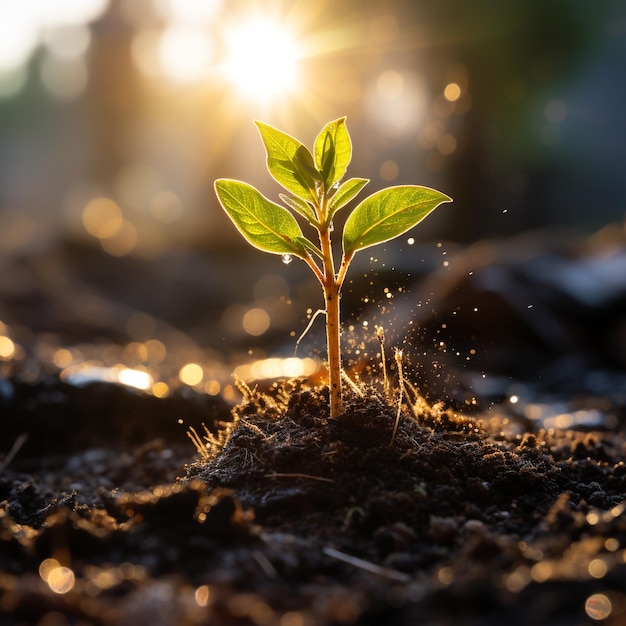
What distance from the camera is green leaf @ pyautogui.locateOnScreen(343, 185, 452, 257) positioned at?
1975mm

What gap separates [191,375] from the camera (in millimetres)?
4891

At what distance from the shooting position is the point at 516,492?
6.53 ft

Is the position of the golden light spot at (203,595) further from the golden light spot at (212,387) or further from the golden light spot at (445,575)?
the golden light spot at (212,387)

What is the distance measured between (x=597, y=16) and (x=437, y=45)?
3.21 metres

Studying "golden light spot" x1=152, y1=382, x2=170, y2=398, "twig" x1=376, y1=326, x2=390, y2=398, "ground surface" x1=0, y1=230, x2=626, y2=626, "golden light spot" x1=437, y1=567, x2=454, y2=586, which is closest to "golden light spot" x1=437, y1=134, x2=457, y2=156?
"ground surface" x1=0, y1=230, x2=626, y2=626

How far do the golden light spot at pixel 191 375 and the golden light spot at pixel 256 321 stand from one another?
3205 millimetres

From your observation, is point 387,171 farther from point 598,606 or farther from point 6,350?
point 598,606

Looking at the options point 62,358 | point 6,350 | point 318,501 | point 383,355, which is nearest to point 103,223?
point 62,358

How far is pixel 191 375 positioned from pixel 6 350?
164 centimetres

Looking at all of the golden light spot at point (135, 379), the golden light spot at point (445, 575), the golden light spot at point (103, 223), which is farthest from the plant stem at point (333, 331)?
the golden light spot at point (103, 223)

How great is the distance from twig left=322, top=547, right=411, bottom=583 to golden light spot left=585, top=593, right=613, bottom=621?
1.33ft

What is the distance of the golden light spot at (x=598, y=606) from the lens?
1.12 meters

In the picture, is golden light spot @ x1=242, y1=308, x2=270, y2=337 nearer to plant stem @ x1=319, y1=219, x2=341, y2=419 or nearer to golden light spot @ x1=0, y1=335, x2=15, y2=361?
golden light spot @ x1=0, y1=335, x2=15, y2=361

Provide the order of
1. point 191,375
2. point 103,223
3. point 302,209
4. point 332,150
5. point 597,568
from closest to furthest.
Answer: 1. point 597,568
2. point 332,150
3. point 302,209
4. point 191,375
5. point 103,223
